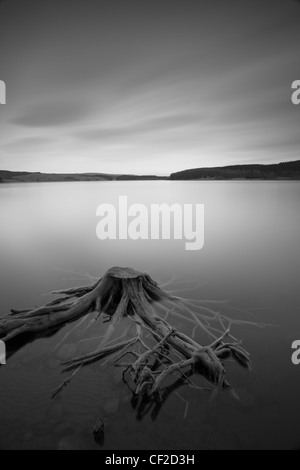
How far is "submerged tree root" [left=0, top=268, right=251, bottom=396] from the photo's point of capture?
548 centimetres

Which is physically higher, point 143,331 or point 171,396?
point 143,331

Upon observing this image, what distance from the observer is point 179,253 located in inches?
727

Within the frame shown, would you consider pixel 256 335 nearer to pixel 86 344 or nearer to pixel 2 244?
pixel 86 344

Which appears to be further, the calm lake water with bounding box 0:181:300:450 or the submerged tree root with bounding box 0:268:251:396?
the submerged tree root with bounding box 0:268:251:396

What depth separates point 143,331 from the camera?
7.63 m

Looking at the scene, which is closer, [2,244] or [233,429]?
[233,429]

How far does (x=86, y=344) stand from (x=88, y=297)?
1.63m

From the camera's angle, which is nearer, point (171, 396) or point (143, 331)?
point (171, 396)

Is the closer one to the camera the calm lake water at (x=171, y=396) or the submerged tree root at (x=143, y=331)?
the calm lake water at (x=171, y=396)

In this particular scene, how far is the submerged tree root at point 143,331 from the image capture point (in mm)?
5477
